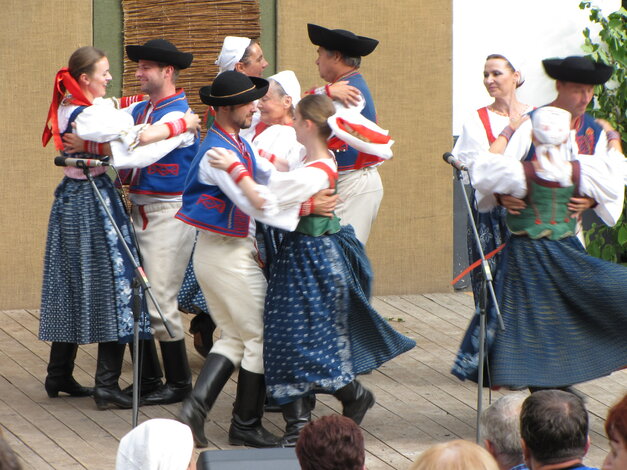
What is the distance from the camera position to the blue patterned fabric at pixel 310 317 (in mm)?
4375

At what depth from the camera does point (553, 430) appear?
2902 millimetres

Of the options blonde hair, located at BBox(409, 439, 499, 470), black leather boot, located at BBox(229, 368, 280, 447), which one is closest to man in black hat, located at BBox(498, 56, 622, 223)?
black leather boot, located at BBox(229, 368, 280, 447)

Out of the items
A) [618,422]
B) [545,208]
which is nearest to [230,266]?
[545,208]

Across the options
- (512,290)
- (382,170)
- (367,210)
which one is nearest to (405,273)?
(382,170)

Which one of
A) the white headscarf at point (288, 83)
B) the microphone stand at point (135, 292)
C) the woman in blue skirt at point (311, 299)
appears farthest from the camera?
the white headscarf at point (288, 83)

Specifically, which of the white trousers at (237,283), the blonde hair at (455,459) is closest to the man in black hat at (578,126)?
the white trousers at (237,283)

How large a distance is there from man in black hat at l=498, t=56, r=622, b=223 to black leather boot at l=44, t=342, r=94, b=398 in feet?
6.55

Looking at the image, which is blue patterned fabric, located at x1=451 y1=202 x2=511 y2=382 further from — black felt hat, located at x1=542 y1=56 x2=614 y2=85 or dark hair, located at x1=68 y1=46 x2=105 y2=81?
dark hair, located at x1=68 y1=46 x2=105 y2=81

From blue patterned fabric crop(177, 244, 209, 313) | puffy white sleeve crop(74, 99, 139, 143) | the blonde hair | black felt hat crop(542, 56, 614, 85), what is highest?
black felt hat crop(542, 56, 614, 85)

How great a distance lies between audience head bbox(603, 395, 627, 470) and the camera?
271 centimetres

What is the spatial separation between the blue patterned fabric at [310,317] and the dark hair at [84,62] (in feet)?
3.76

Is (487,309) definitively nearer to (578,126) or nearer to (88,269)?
(578,126)

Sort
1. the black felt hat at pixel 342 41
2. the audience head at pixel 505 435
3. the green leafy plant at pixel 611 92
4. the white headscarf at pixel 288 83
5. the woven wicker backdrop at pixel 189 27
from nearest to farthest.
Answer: the audience head at pixel 505 435
the white headscarf at pixel 288 83
the black felt hat at pixel 342 41
the woven wicker backdrop at pixel 189 27
the green leafy plant at pixel 611 92

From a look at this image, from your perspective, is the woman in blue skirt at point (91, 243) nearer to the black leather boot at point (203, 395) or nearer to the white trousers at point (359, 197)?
the black leather boot at point (203, 395)
